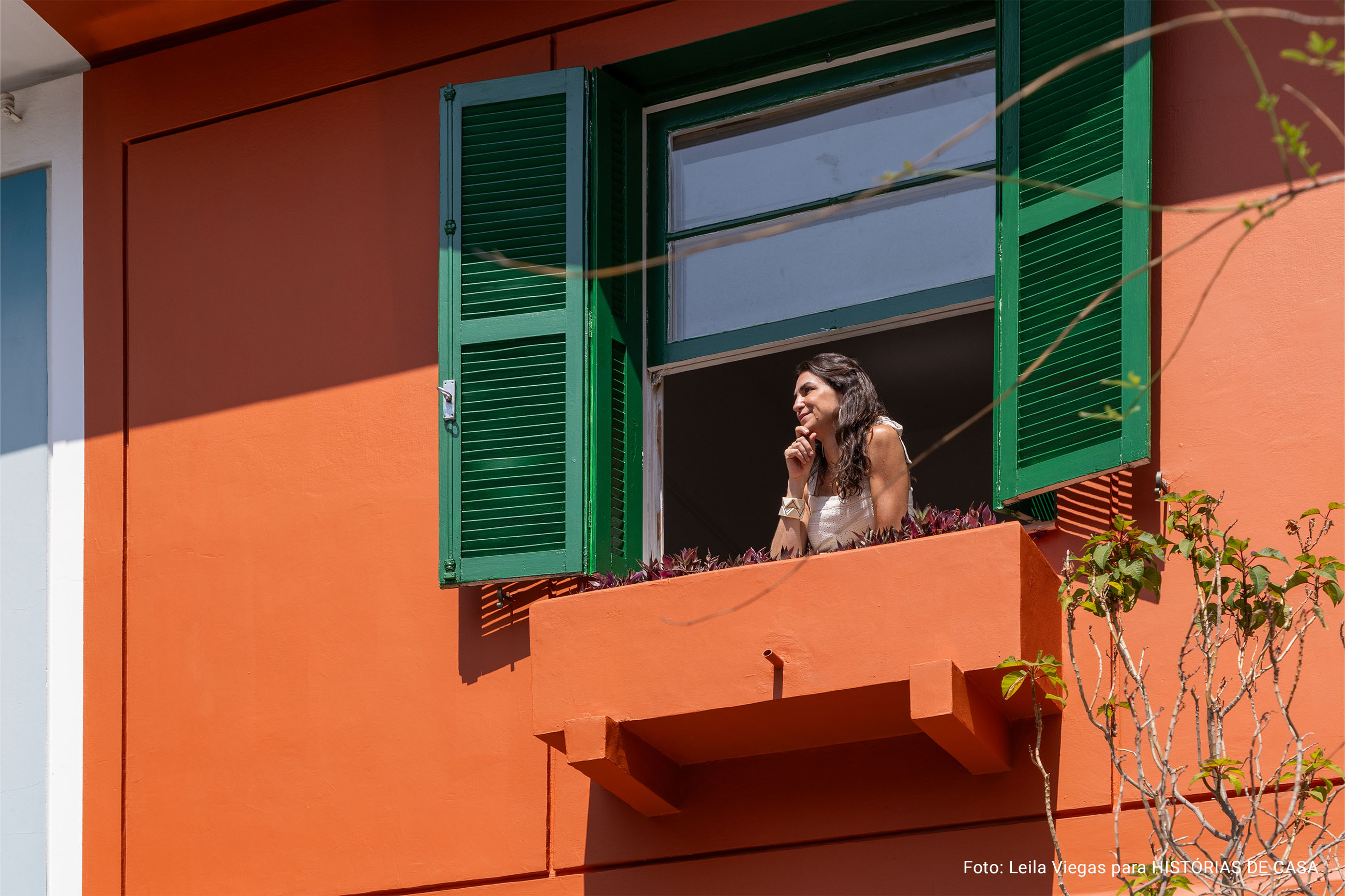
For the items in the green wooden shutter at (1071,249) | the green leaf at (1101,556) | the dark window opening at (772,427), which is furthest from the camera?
the dark window opening at (772,427)

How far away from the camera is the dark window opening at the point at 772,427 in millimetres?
8133

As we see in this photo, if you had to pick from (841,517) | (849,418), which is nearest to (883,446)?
(849,418)

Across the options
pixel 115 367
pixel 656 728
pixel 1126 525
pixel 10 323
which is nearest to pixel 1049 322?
pixel 1126 525

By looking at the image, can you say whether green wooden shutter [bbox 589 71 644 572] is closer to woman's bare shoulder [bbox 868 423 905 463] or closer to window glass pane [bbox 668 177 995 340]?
window glass pane [bbox 668 177 995 340]

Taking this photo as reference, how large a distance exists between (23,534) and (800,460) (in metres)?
2.87

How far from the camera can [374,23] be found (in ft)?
21.4

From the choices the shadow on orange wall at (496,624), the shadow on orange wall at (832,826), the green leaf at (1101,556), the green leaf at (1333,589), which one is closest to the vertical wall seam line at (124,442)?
the shadow on orange wall at (496,624)

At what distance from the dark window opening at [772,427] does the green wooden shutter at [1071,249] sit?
2.51 metres

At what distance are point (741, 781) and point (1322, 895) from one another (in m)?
1.56

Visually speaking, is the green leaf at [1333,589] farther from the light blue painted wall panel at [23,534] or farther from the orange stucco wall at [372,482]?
the light blue painted wall panel at [23,534]

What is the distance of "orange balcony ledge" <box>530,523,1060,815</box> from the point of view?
185 inches

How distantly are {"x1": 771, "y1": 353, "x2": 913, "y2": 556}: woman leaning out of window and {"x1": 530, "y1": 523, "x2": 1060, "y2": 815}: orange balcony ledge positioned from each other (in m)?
0.39

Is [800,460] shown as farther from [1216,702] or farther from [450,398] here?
[1216,702]

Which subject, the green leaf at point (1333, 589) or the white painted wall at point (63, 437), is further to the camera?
the white painted wall at point (63, 437)
